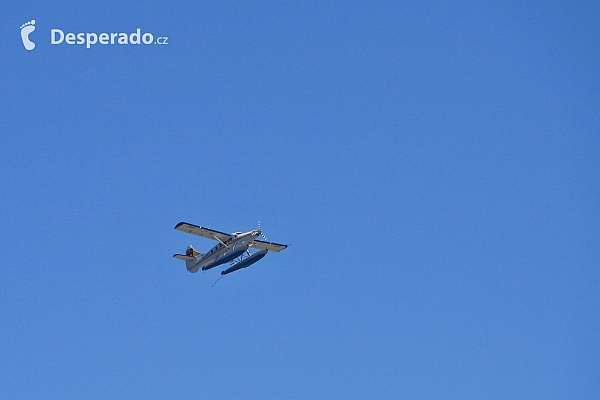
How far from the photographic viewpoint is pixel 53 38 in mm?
93500

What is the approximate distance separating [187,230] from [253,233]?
8.26 m

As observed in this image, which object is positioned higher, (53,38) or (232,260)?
(53,38)

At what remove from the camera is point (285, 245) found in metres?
99.8

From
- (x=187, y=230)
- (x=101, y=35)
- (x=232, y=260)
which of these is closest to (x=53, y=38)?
(x=101, y=35)

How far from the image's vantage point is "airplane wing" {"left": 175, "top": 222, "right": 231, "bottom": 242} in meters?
91.9

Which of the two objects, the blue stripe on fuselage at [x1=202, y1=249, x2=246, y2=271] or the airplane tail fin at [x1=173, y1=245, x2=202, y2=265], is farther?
the airplane tail fin at [x1=173, y1=245, x2=202, y2=265]

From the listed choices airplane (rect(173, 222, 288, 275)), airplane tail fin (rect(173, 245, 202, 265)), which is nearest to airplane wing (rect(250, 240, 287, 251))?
airplane (rect(173, 222, 288, 275))

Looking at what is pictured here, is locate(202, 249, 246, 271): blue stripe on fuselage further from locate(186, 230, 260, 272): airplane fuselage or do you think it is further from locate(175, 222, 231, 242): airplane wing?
locate(175, 222, 231, 242): airplane wing

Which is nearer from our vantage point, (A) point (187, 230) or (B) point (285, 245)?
(A) point (187, 230)

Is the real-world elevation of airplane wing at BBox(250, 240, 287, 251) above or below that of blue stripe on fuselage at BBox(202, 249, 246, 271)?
above

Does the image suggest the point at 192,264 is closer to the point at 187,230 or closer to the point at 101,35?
the point at 187,230

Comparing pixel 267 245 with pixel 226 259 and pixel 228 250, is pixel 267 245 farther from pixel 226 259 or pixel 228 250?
pixel 226 259

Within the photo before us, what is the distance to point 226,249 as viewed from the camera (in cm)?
9175

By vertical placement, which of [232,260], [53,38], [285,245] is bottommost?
[232,260]
